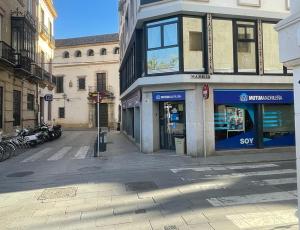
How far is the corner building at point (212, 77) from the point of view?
1404 centimetres

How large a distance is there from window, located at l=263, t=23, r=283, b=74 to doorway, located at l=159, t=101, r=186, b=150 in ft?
14.5

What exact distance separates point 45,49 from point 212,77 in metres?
19.4

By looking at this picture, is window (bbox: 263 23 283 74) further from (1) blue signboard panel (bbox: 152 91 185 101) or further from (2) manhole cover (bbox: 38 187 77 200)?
(2) manhole cover (bbox: 38 187 77 200)

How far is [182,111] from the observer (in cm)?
1484

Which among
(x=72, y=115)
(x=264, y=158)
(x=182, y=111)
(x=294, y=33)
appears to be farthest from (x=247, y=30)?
(x=72, y=115)

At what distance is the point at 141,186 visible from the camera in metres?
8.41

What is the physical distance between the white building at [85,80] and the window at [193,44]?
2740 centimetres

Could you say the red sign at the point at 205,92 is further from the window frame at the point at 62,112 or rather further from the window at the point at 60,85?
the window at the point at 60,85

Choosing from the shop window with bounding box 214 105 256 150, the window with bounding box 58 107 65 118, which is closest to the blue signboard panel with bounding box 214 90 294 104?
the shop window with bounding box 214 105 256 150

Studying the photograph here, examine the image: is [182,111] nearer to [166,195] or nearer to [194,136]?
[194,136]

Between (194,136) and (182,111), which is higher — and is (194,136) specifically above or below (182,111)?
below

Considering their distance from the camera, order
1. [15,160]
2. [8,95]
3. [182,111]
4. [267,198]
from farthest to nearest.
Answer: [8,95] < [182,111] < [15,160] < [267,198]

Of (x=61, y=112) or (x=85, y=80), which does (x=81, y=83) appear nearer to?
(x=85, y=80)

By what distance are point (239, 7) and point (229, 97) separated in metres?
4.08
